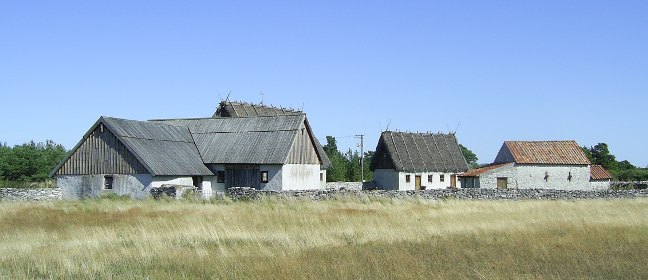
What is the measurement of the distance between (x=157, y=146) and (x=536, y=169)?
29.4 meters

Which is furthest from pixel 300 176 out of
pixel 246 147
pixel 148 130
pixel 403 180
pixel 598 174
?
pixel 598 174

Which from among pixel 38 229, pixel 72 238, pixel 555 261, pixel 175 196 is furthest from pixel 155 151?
pixel 555 261

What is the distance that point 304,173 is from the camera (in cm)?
4412

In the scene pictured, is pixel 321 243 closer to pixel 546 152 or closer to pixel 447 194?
pixel 447 194

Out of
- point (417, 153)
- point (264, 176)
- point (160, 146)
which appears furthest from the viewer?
point (417, 153)

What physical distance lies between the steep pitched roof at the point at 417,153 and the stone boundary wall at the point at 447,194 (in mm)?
15929

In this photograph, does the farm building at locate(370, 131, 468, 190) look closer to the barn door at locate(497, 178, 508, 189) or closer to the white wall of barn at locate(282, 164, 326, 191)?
the barn door at locate(497, 178, 508, 189)

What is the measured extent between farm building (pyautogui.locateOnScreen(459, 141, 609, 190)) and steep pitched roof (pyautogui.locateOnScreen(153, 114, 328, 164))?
1541cm

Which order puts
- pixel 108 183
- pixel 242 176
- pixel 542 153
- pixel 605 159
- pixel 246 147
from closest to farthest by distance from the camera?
pixel 108 183 → pixel 242 176 → pixel 246 147 → pixel 542 153 → pixel 605 159

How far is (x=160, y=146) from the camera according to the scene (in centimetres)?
4172

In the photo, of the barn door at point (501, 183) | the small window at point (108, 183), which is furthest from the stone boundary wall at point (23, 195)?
the barn door at point (501, 183)

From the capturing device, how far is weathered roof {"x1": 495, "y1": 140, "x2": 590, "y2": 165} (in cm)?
5403

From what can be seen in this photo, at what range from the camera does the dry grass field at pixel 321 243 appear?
12703 mm

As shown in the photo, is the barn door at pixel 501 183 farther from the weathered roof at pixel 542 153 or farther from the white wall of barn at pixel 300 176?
the white wall of barn at pixel 300 176
